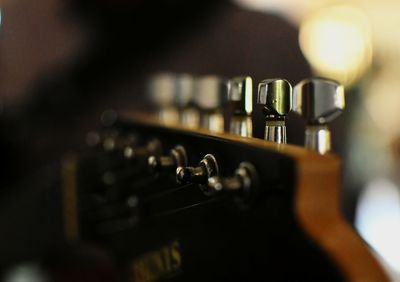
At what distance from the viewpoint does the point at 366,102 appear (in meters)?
2.50

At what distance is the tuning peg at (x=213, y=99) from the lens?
69 cm

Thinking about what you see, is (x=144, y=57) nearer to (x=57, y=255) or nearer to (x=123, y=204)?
(x=57, y=255)

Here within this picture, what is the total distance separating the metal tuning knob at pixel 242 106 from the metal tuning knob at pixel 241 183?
0.11 m

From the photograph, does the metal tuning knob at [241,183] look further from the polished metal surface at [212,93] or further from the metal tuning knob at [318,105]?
the polished metal surface at [212,93]

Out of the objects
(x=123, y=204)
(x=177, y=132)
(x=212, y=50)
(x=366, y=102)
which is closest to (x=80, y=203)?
(x=123, y=204)

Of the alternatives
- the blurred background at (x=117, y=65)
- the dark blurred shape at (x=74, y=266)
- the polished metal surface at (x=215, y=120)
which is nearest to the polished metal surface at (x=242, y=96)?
the polished metal surface at (x=215, y=120)

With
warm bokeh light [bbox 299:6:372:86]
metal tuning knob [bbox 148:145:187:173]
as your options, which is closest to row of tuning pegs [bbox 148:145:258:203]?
metal tuning knob [bbox 148:145:187:173]

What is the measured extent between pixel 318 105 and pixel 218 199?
0.12 metres

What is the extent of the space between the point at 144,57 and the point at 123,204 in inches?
45.7

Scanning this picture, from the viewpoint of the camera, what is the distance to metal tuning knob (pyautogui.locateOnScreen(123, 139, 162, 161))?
72cm

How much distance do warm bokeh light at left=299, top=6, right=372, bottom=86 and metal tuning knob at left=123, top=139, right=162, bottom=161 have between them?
4.87ft

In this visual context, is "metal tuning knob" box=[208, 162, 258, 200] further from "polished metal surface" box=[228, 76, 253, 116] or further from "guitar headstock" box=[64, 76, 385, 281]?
"polished metal surface" box=[228, 76, 253, 116]

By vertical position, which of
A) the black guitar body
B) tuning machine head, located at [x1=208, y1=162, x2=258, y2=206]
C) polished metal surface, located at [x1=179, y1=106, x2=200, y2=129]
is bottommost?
the black guitar body

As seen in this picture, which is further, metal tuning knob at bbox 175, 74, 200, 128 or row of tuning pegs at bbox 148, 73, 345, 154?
metal tuning knob at bbox 175, 74, 200, 128
